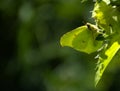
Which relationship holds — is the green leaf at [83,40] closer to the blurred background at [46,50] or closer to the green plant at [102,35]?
the green plant at [102,35]

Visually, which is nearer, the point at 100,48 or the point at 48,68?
the point at 100,48

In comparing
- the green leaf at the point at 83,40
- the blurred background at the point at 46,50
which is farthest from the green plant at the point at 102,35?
the blurred background at the point at 46,50

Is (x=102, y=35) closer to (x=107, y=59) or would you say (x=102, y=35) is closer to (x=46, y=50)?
(x=107, y=59)

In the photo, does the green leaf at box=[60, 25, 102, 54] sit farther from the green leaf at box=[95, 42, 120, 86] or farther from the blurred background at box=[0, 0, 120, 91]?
the blurred background at box=[0, 0, 120, 91]

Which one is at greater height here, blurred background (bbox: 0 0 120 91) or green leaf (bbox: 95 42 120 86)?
green leaf (bbox: 95 42 120 86)

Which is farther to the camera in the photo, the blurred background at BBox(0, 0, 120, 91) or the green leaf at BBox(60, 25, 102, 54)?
the blurred background at BBox(0, 0, 120, 91)

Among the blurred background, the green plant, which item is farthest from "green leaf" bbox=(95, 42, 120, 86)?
the blurred background

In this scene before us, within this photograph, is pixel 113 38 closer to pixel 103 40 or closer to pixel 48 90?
pixel 103 40

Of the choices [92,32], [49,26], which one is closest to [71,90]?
[49,26]
